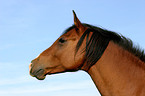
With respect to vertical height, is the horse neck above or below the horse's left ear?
below

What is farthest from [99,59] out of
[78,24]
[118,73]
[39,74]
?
[39,74]

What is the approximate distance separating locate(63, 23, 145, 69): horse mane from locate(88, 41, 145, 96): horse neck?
0.12m

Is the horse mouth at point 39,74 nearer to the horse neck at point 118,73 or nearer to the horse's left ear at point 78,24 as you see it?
the horse neck at point 118,73

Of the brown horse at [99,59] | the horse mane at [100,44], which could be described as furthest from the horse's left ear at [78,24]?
the horse mane at [100,44]

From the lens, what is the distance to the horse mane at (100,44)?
5309 millimetres

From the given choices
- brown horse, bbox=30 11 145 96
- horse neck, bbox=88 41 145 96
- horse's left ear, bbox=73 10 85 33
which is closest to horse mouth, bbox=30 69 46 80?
brown horse, bbox=30 11 145 96

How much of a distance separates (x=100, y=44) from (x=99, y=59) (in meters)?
0.44

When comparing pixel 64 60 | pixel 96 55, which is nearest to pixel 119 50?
pixel 96 55

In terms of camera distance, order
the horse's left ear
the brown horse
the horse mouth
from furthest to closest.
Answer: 1. the horse mouth
2. the horse's left ear
3. the brown horse

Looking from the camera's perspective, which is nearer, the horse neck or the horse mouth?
the horse neck

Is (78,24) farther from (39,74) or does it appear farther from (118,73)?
(39,74)

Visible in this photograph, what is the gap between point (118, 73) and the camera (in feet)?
16.7

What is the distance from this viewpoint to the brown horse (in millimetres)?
5008

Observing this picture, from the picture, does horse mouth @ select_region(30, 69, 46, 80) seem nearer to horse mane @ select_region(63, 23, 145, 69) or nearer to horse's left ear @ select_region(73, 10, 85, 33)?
horse mane @ select_region(63, 23, 145, 69)
